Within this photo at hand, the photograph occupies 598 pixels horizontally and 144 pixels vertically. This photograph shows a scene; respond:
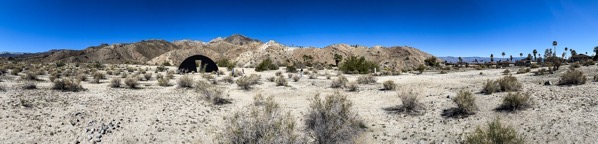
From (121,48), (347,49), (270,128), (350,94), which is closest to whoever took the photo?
(270,128)

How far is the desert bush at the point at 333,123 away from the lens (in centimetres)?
923

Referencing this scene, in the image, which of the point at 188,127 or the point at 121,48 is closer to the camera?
the point at 188,127

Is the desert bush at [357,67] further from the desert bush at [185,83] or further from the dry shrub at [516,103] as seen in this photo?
the dry shrub at [516,103]

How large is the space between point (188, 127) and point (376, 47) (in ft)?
357

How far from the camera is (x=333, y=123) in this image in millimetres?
9836

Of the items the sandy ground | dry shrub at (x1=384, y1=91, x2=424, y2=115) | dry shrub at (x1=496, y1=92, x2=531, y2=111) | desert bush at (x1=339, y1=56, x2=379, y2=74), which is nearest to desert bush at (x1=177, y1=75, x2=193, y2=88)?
the sandy ground

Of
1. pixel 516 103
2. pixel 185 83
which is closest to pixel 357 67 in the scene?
pixel 185 83

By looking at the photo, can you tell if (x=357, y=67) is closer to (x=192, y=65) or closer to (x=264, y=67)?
(x=264, y=67)

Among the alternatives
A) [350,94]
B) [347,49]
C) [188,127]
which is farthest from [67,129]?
[347,49]

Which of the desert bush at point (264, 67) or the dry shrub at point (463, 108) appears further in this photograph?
the desert bush at point (264, 67)

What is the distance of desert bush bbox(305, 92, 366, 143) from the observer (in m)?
9.23

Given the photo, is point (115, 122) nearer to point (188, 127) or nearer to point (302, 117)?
point (188, 127)

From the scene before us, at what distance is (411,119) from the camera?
12273 mm

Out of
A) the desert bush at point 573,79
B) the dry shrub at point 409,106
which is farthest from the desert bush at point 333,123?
the desert bush at point 573,79
